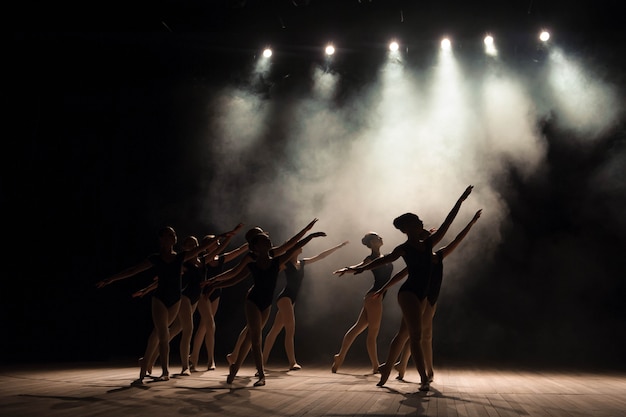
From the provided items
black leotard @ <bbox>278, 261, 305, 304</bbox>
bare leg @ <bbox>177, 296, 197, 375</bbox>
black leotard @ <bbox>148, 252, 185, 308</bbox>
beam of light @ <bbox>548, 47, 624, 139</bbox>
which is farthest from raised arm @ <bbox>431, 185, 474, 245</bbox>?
beam of light @ <bbox>548, 47, 624, 139</bbox>

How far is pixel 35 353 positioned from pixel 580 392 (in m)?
7.05

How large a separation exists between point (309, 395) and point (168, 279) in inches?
63.2

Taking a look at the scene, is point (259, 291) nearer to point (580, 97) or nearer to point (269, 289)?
point (269, 289)

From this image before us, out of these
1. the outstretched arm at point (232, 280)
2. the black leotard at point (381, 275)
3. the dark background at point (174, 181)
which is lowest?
the outstretched arm at point (232, 280)

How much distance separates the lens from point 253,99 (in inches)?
365

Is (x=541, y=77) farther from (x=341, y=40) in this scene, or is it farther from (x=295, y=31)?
(x=295, y=31)

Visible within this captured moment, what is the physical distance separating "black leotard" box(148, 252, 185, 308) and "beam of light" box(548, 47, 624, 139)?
243 inches

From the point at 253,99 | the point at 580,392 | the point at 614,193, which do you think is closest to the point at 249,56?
the point at 253,99

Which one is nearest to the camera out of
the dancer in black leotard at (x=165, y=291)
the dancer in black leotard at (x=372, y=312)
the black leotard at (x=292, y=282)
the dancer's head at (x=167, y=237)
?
the dancer in black leotard at (x=165, y=291)

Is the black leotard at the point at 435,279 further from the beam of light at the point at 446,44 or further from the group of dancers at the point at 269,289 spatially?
the beam of light at the point at 446,44

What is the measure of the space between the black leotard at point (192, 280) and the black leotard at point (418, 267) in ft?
8.36

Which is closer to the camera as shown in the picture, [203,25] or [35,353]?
[35,353]

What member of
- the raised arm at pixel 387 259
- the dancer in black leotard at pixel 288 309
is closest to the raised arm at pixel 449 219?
the raised arm at pixel 387 259

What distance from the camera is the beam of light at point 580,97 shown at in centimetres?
806
